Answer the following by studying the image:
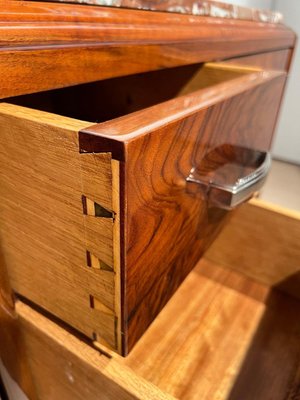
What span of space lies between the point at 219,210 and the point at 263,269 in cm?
19

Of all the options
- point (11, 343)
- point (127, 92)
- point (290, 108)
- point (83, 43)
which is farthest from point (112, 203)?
point (290, 108)

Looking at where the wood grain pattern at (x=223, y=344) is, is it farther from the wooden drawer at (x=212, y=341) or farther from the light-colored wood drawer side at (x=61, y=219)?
the light-colored wood drawer side at (x=61, y=219)

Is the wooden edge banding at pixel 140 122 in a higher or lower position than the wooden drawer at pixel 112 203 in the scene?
higher

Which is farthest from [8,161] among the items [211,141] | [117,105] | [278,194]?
[278,194]

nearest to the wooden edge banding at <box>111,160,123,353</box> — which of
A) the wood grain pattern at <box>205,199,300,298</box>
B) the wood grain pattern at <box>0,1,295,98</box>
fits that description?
the wood grain pattern at <box>0,1,295,98</box>

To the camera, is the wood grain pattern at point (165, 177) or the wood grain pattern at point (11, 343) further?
the wood grain pattern at point (11, 343)

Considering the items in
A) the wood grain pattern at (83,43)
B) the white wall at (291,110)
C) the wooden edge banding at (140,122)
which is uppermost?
the wood grain pattern at (83,43)

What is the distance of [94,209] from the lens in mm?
204

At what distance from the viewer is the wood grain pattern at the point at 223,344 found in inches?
14.7

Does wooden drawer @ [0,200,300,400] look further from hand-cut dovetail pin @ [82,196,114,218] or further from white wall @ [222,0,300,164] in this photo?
white wall @ [222,0,300,164]

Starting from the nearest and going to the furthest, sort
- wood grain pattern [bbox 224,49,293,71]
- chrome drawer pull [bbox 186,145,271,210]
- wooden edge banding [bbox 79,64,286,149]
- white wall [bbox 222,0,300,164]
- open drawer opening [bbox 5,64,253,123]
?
1. wooden edge banding [bbox 79,64,286,149]
2. chrome drawer pull [bbox 186,145,271,210]
3. open drawer opening [bbox 5,64,253,123]
4. wood grain pattern [bbox 224,49,293,71]
5. white wall [bbox 222,0,300,164]

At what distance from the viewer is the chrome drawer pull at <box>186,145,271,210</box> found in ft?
0.96

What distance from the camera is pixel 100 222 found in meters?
0.21

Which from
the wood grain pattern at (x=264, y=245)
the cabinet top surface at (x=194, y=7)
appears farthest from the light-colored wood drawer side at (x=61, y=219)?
the wood grain pattern at (x=264, y=245)
